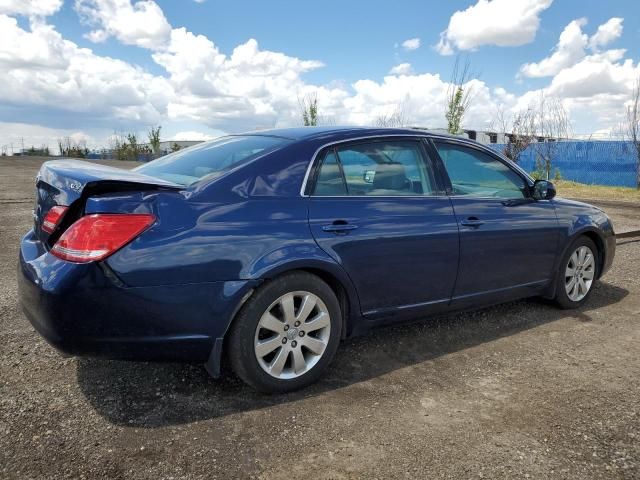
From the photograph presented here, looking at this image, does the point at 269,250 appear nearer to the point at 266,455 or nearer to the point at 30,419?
the point at 266,455

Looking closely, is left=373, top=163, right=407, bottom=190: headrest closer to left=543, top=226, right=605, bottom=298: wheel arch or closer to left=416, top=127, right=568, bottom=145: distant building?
left=543, top=226, right=605, bottom=298: wheel arch

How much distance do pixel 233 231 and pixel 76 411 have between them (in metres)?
1.28

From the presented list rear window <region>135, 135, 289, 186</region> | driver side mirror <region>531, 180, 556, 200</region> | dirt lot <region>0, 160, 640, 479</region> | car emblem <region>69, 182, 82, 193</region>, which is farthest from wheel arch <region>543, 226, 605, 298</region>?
car emblem <region>69, 182, 82, 193</region>

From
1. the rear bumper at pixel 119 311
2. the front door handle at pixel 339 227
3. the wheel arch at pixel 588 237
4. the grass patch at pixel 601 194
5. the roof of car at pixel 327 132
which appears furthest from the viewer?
the grass patch at pixel 601 194

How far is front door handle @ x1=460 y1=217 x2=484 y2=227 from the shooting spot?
365 cm

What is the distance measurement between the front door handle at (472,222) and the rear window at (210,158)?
141cm

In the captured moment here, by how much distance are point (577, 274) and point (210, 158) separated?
3.43 meters

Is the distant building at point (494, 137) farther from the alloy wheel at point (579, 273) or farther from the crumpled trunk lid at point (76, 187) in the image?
the crumpled trunk lid at point (76, 187)

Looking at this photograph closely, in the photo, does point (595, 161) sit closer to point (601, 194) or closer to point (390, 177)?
point (601, 194)

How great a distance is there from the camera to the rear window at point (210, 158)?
3.01 meters

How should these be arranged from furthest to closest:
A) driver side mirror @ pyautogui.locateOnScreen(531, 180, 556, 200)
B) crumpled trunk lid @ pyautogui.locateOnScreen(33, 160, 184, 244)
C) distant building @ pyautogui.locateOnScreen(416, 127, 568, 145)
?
distant building @ pyautogui.locateOnScreen(416, 127, 568, 145)
driver side mirror @ pyautogui.locateOnScreen(531, 180, 556, 200)
crumpled trunk lid @ pyautogui.locateOnScreen(33, 160, 184, 244)

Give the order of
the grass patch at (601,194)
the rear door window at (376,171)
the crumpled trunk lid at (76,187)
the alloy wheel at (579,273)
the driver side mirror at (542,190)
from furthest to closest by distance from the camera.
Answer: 1. the grass patch at (601,194)
2. the alloy wheel at (579,273)
3. the driver side mirror at (542,190)
4. the rear door window at (376,171)
5. the crumpled trunk lid at (76,187)

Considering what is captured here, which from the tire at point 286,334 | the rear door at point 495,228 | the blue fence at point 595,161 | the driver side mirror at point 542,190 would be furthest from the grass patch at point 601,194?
the tire at point 286,334

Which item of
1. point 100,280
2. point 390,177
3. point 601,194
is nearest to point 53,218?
point 100,280
